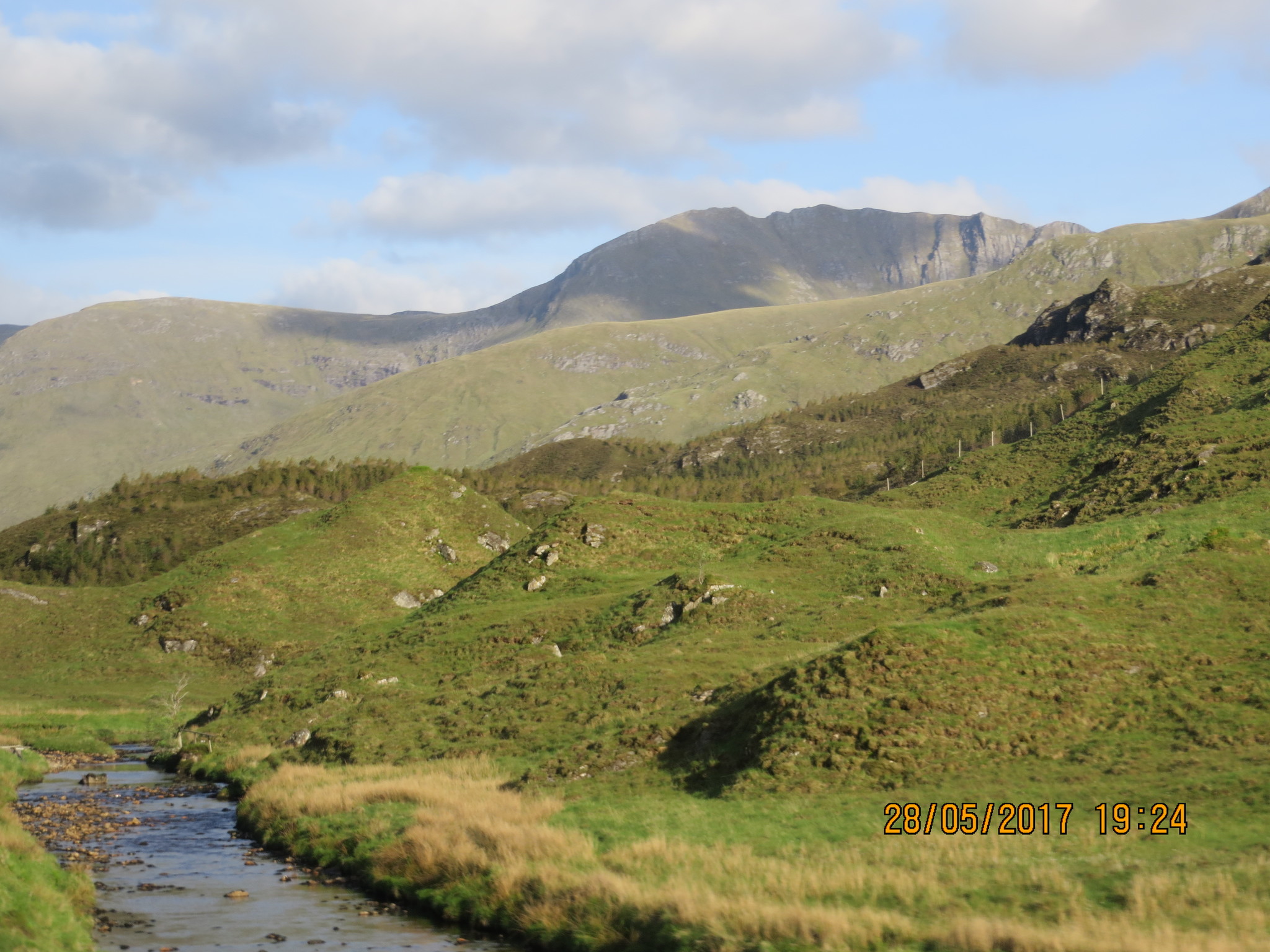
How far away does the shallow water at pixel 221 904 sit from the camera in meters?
28.4

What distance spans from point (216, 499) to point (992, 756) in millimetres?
180083

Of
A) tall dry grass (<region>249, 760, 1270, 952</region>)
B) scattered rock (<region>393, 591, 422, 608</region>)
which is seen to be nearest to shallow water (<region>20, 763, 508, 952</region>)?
tall dry grass (<region>249, 760, 1270, 952</region>)

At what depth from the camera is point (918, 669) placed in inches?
1746

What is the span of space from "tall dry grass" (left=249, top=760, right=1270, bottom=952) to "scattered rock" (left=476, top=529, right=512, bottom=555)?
10823cm

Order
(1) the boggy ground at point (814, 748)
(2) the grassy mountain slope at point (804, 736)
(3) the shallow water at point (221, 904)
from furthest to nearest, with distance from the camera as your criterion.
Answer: (3) the shallow water at point (221, 904), (2) the grassy mountain slope at point (804, 736), (1) the boggy ground at point (814, 748)

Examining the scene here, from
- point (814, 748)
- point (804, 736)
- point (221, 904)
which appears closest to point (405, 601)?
point (804, 736)

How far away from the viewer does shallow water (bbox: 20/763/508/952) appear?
2844cm

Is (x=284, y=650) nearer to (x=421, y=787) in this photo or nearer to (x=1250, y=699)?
(x=421, y=787)

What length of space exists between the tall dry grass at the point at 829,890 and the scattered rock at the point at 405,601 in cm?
9111

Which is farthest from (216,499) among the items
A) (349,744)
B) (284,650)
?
(349,744)
